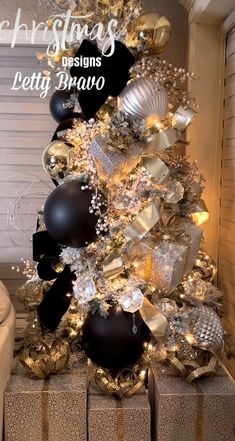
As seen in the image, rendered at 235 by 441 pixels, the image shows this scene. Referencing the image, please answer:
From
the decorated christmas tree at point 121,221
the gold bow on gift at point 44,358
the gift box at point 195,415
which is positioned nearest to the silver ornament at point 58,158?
the decorated christmas tree at point 121,221

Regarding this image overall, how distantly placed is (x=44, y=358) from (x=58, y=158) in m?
0.69

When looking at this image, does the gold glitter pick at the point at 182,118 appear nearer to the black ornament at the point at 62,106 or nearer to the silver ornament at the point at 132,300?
the black ornament at the point at 62,106

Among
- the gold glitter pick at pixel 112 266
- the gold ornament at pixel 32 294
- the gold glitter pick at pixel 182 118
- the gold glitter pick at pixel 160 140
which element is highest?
the gold glitter pick at pixel 182 118

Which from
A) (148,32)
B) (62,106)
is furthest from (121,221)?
(148,32)

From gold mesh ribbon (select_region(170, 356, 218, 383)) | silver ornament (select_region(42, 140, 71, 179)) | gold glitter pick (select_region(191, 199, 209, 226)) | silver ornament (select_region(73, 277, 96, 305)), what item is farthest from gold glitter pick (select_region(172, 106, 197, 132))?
gold mesh ribbon (select_region(170, 356, 218, 383))

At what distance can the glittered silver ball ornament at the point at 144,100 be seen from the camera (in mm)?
1427

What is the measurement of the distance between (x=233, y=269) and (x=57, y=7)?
1.29m

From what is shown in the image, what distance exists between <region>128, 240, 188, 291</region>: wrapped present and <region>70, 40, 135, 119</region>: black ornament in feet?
1.64

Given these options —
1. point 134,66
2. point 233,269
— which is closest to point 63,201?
point 134,66

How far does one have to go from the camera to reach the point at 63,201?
133cm

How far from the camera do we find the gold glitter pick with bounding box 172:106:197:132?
60.7 inches

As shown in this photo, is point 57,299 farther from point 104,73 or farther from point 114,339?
point 104,73

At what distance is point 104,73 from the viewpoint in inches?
57.8

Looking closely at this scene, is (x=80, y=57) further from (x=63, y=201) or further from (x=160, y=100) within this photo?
(x=63, y=201)
